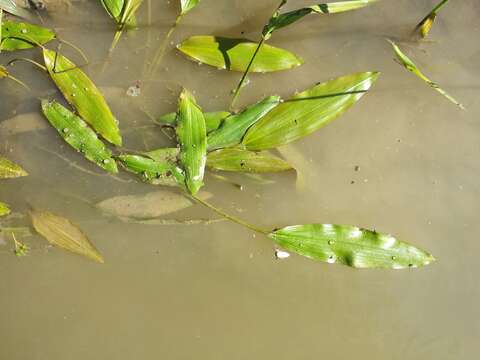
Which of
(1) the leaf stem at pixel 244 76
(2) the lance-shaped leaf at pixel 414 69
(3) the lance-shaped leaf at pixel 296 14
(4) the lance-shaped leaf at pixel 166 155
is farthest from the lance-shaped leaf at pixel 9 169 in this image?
(2) the lance-shaped leaf at pixel 414 69

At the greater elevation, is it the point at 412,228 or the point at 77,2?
the point at 77,2

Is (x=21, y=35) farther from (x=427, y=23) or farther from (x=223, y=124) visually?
(x=427, y=23)

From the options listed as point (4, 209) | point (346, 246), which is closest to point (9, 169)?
point (4, 209)

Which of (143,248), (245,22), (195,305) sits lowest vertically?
(195,305)

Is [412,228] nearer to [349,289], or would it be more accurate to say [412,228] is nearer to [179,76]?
[349,289]

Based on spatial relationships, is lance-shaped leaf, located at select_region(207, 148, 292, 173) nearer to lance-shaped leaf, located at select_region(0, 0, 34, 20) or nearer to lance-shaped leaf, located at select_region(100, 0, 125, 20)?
lance-shaped leaf, located at select_region(100, 0, 125, 20)

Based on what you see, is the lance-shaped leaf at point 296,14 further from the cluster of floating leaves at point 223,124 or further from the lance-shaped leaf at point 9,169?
the lance-shaped leaf at point 9,169

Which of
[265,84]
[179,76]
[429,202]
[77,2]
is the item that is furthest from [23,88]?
[429,202]
